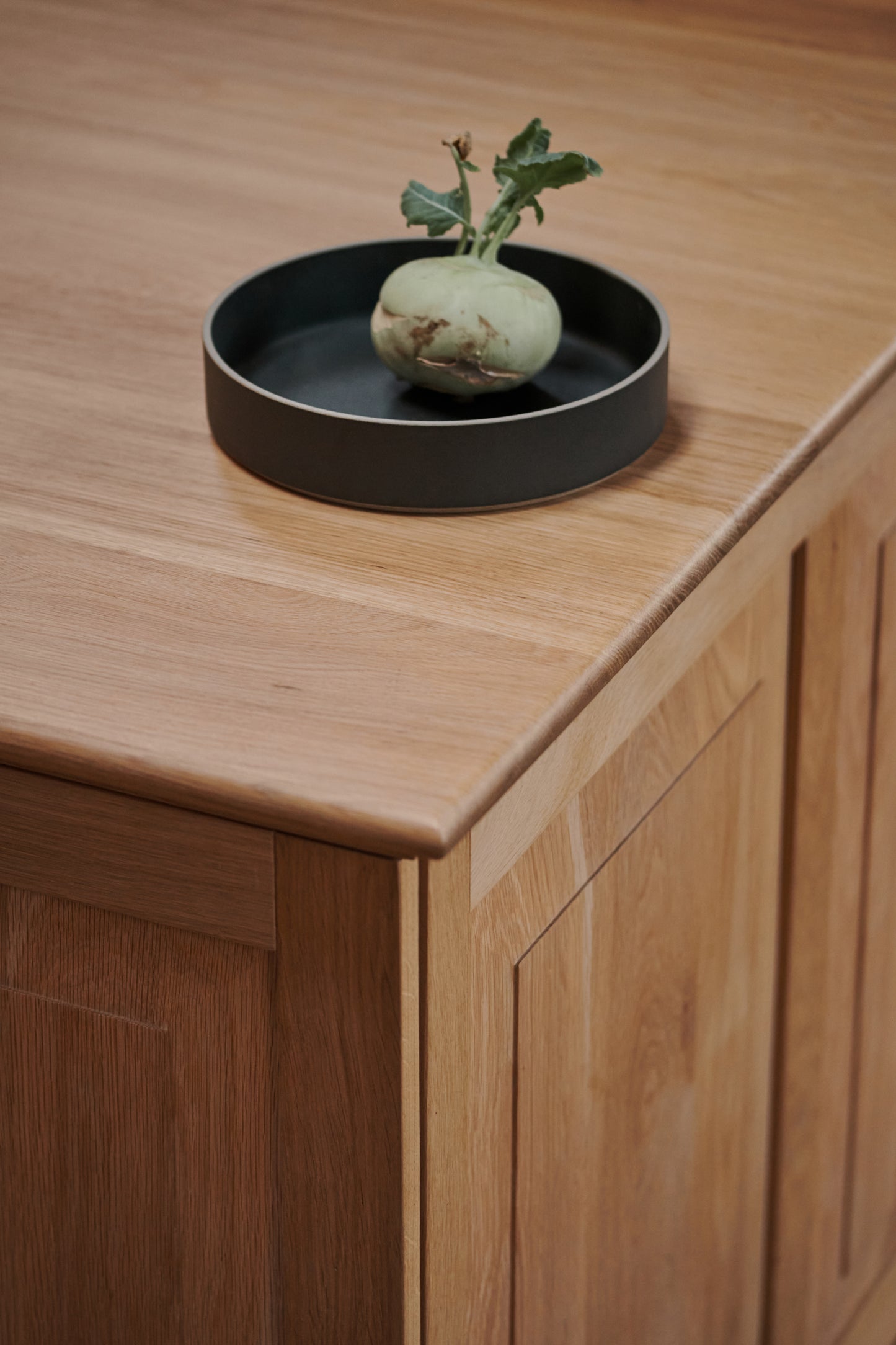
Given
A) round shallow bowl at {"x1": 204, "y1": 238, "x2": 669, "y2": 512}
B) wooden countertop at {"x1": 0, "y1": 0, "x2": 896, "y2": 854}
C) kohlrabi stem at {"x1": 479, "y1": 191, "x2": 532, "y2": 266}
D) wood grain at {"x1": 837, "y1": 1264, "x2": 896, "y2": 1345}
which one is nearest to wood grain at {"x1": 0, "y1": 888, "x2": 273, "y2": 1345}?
wooden countertop at {"x1": 0, "y1": 0, "x2": 896, "y2": 854}

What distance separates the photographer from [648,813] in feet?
2.70

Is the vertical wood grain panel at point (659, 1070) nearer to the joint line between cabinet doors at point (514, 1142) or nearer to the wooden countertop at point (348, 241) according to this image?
the joint line between cabinet doors at point (514, 1142)

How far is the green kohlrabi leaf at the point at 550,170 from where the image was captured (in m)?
0.75

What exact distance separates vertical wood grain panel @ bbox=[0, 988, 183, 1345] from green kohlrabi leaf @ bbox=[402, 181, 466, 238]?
0.41 m

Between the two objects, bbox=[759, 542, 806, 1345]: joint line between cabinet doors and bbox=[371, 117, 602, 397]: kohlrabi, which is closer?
bbox=[371, 117, 602, 397]: kohlrabi

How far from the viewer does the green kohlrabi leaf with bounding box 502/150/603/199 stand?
754mm

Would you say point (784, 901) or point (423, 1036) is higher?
point (423, 1036)

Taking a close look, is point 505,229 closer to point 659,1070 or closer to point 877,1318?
point 659,1070

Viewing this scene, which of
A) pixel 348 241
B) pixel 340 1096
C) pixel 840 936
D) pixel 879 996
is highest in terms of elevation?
pixel 348 241

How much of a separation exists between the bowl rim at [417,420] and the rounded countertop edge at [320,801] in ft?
0.42

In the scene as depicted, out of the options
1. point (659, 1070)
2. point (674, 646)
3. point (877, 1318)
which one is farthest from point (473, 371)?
point (877, 1318)

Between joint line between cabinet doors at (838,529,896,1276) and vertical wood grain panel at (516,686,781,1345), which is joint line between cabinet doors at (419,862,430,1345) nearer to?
vertical wood grain panel at (516,686,781,1345)

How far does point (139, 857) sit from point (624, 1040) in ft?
1.07

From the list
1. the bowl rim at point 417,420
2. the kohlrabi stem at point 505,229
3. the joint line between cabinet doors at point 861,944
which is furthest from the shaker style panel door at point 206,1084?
the joint line between cabinet doors at point 861,944
